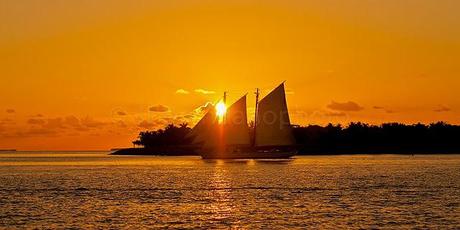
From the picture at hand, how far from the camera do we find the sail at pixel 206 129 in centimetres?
16725

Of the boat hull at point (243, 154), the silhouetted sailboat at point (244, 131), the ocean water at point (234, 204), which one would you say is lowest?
the ocean water at point (234, 204)

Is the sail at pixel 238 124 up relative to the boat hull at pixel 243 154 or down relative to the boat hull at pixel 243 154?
up

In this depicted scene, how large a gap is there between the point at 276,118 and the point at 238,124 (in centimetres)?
1141

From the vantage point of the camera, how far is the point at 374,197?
71.2 metres

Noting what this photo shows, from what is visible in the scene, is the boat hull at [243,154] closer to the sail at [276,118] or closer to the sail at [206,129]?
the sail at [206,129]

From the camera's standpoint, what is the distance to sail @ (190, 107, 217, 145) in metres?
167

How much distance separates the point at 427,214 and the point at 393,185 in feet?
108

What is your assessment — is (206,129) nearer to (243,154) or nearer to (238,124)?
(238,124)

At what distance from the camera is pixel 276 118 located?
158m

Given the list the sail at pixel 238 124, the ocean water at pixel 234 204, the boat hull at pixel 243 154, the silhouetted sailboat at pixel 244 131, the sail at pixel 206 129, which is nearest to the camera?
the ocean water at pixel 234 204

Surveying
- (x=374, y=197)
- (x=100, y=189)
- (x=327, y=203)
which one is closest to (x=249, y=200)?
(x=327, y=203)

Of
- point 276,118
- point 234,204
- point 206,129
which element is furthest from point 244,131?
point 234,204

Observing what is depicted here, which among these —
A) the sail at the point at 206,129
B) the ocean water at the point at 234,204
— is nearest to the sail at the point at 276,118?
the sail at the point at 206,129

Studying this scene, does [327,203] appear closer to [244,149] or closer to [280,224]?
[280,224]
